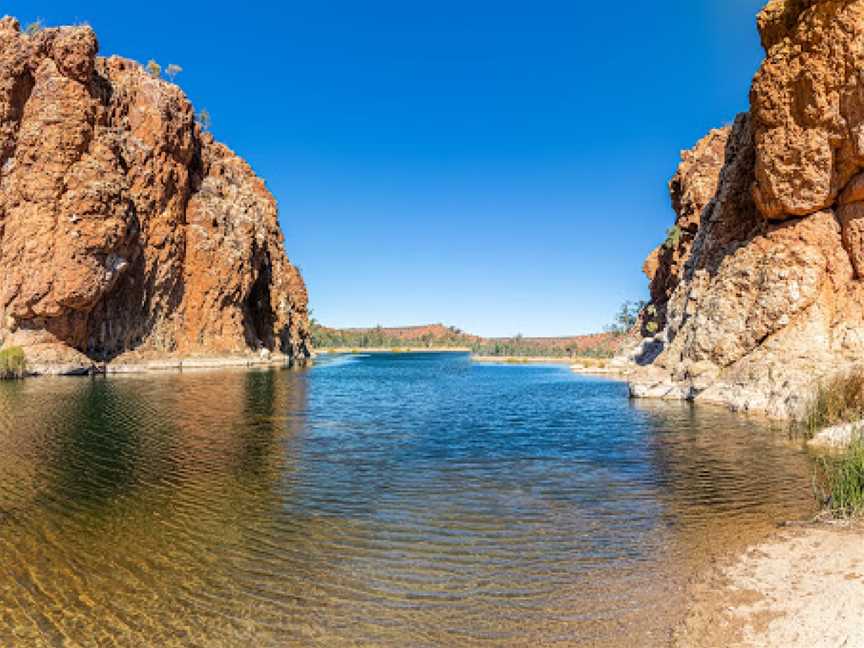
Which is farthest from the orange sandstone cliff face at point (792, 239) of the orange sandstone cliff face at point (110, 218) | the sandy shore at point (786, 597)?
the orange sandstone cliff face at point (110, 218)

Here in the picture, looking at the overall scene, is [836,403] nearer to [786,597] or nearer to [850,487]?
[850,487]

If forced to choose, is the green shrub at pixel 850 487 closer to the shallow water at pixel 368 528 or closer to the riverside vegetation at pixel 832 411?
the riverside vegetation at pixel 832 411

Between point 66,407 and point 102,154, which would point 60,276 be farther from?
point 66,407

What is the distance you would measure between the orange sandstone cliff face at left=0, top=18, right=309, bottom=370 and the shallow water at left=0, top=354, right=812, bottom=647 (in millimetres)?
40410

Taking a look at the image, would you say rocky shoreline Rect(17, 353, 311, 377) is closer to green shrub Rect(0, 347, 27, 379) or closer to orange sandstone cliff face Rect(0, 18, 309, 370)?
orange sandstone cliff face Rect(0, 18, 309, 370)

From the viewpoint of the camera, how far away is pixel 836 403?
18.7m

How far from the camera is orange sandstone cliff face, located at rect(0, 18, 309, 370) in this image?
188 ft

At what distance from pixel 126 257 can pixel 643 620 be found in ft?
228

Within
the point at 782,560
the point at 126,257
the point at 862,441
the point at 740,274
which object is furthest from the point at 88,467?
the point at 126,257

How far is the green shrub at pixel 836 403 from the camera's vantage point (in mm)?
18172

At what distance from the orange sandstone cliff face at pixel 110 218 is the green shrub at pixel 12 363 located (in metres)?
3.51

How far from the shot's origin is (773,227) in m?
33.2

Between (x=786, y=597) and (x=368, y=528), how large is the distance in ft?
21.9

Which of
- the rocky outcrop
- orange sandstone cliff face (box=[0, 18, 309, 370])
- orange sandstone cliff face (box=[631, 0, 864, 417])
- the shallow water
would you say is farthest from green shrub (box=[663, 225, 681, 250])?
orange sandstone cliff face (box=[0, 18, 309, 370])
